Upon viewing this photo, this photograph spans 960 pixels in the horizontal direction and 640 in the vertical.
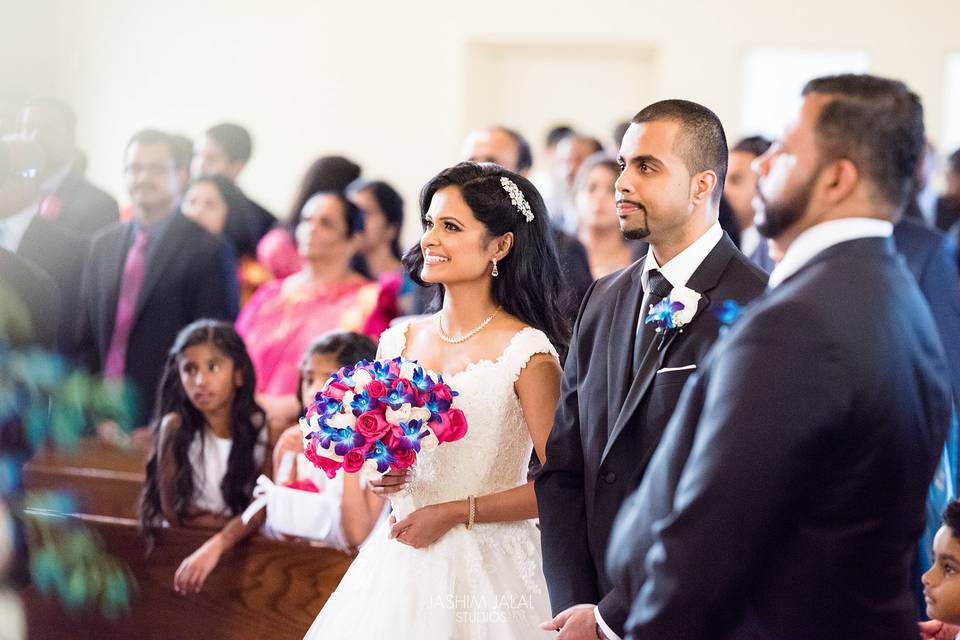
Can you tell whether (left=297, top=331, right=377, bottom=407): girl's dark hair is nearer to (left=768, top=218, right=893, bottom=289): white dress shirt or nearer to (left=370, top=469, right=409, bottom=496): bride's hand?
(left=370, top=469, right=409, bottom=496): bride's hand

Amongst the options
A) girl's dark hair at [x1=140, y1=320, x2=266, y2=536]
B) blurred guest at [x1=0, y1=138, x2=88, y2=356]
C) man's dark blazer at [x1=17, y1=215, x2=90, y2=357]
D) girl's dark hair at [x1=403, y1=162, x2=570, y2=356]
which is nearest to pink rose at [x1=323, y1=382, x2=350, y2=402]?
girl's dark hair at [x1=403, y1=162, x2=570, y2=356]

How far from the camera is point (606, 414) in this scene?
269 cm

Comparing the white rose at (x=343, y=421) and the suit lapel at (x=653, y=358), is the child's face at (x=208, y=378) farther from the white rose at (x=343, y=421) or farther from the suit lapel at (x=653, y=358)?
the suit lapel at (x=653, y=358)

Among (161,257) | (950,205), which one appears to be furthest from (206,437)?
(950,205)

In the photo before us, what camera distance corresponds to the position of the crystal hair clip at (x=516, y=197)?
11.2ft

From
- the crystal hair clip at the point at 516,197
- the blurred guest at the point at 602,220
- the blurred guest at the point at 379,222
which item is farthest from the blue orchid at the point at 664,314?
the blurred guest at the point at 379,222

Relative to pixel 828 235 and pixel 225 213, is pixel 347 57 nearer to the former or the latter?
pixel 225 213

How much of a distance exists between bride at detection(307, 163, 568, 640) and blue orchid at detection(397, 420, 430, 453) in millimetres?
144

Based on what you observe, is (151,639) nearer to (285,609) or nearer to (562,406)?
(285,609)

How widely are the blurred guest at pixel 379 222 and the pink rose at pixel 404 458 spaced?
331 centimetres

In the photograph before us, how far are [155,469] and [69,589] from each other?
49cm

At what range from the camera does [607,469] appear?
2633mm

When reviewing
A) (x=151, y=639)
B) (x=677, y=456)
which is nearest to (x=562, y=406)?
(x=677, y=456)

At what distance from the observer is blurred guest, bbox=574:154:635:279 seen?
5.27m
